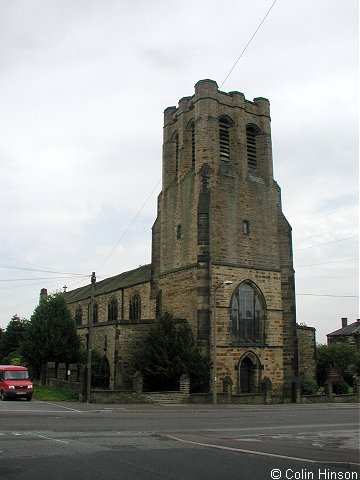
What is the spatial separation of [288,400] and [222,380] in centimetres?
461

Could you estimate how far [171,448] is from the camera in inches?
440

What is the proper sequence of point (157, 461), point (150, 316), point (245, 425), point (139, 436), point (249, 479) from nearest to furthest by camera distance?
1. point (249, 479)
2. point (157, 461)
3. point (139, 436)
4. point (245, 425)
5. point (150, 316)

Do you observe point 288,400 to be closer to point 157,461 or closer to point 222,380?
point 222,380

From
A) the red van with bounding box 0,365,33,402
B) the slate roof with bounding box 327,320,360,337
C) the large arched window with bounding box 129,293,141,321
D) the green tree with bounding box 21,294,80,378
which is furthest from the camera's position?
the slate roof with bounding box 327,320,360,337

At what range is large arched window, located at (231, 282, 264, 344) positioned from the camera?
3334 cm

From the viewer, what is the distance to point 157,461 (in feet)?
30.8

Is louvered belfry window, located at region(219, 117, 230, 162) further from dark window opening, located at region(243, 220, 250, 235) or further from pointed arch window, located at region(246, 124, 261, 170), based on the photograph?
dark window opening, located at region(243, 220, 250, 235)

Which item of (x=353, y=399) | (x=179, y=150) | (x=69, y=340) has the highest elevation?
(x=179, y=150)

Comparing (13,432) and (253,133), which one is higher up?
(253,133)

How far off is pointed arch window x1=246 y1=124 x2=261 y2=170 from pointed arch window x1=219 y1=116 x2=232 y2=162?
178cm

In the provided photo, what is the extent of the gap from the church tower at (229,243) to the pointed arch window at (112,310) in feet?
28.9

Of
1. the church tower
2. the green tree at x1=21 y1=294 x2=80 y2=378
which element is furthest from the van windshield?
the green tree at x1=21 y1=294 x2=80 y2=378

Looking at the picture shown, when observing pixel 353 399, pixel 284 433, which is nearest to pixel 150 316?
pixel 353 399

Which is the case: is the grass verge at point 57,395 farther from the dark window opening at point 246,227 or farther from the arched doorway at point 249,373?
the dark window opening at point 246,227
